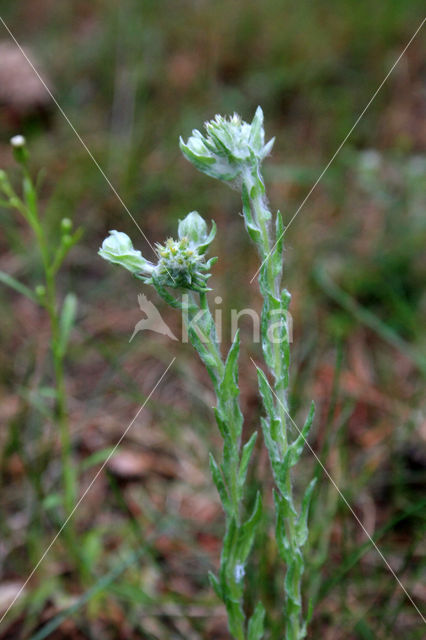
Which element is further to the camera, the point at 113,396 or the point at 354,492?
the point at 113,396

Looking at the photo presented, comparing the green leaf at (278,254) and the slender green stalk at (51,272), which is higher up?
the slender green stalk at (51,272)

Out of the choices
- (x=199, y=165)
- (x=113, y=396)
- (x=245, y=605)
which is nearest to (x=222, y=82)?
(x=113, y=396)

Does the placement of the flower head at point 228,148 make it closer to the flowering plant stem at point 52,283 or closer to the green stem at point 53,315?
the flowering plant stem at point 52,283

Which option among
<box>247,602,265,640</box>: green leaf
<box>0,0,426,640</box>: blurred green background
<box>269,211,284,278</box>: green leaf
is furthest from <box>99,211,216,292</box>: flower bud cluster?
<box>247,602,265,640</box>: green leaf

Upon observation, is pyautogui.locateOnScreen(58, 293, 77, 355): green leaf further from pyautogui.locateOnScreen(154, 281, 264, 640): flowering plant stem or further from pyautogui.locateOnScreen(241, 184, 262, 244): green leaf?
pyautogui.locateOnScreen(241, 184, 262, 244): green leaf

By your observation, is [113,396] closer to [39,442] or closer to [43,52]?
[39,442]

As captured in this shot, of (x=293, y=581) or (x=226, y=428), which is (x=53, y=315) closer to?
(x=226, y=428)

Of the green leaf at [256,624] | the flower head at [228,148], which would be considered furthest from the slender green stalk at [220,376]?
the flower head at [228,148]
